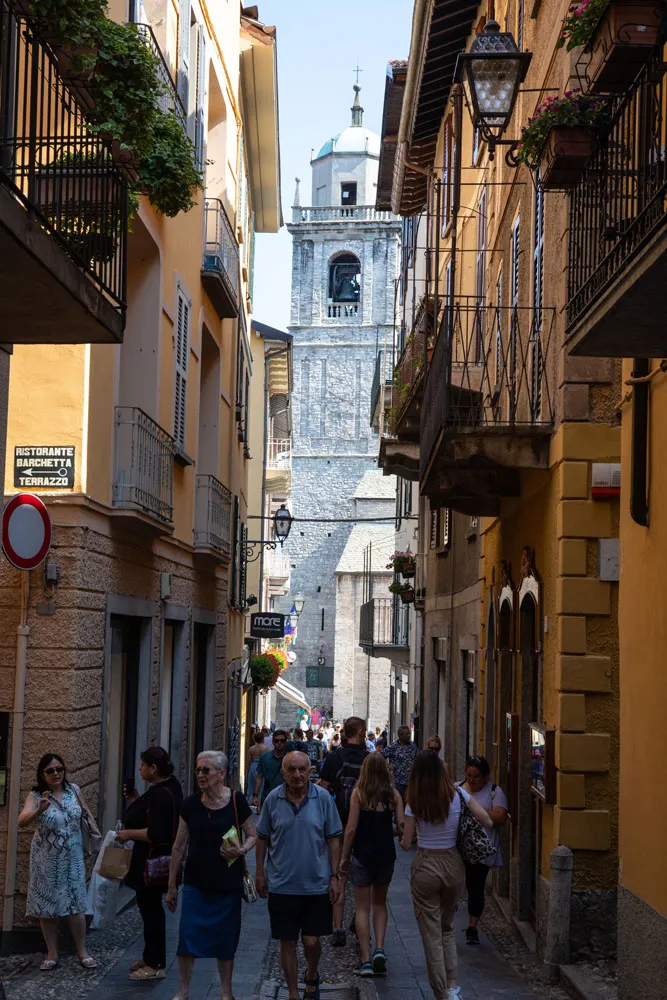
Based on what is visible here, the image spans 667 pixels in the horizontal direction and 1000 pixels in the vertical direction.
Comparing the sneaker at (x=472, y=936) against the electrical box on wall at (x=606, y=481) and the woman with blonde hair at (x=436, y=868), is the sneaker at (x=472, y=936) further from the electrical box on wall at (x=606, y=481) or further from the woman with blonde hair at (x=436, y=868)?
the electrical box on wall at (x=606, y=481)

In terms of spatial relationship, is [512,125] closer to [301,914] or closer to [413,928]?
[413,928]

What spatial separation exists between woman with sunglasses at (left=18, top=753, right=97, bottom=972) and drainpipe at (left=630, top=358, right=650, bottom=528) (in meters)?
4.34

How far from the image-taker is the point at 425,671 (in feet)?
82.4

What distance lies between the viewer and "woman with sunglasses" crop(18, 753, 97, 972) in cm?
975

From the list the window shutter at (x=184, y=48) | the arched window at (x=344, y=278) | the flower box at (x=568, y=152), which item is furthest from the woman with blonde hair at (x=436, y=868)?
the arched window at (x=344, y=278)

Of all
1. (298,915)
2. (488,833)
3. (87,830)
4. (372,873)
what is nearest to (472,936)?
(488,833)

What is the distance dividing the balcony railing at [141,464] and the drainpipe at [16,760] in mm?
1875

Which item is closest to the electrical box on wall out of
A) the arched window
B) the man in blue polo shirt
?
the man in blue polo shirt

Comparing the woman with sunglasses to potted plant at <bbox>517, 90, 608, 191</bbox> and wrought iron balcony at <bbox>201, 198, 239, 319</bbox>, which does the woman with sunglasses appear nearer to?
potted plant at <bbox>517, 90, 608, 191</bbox>

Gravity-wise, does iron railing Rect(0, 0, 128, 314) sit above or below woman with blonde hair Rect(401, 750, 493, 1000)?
above

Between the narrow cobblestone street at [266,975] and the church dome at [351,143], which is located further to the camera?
the church dome at [351,143]

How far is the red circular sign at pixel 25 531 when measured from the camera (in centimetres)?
995

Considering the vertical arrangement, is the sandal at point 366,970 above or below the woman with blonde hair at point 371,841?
below


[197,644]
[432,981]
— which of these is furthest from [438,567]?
[432,981]
